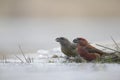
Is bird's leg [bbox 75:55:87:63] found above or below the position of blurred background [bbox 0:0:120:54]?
below

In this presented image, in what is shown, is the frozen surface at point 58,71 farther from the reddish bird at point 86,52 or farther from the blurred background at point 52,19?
the blurred background at point 52,19

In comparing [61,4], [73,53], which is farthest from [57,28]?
[73,53]

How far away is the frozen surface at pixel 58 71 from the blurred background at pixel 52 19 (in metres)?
1.69

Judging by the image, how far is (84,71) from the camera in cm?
84

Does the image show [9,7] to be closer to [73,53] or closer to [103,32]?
[103,32]

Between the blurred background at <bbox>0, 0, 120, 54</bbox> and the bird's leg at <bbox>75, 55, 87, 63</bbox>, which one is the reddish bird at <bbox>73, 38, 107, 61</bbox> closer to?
the bird's leg at <bbox>75, 55, 87, 63</bbox>

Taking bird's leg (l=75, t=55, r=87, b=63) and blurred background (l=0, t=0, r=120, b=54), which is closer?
bird's leg (l=75, t=55, r=87, b=63)

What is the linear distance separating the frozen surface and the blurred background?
1694 mm

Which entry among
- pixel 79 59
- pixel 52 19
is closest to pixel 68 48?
pixel 79 59

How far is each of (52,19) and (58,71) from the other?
6.63 feet

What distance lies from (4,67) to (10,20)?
2021 millimetres

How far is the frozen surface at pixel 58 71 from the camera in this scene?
83 cm

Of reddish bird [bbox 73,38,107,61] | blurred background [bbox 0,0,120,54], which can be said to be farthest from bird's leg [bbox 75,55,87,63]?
blurred background [bbox 0,0,120,54]

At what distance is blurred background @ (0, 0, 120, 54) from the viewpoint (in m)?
2.64
